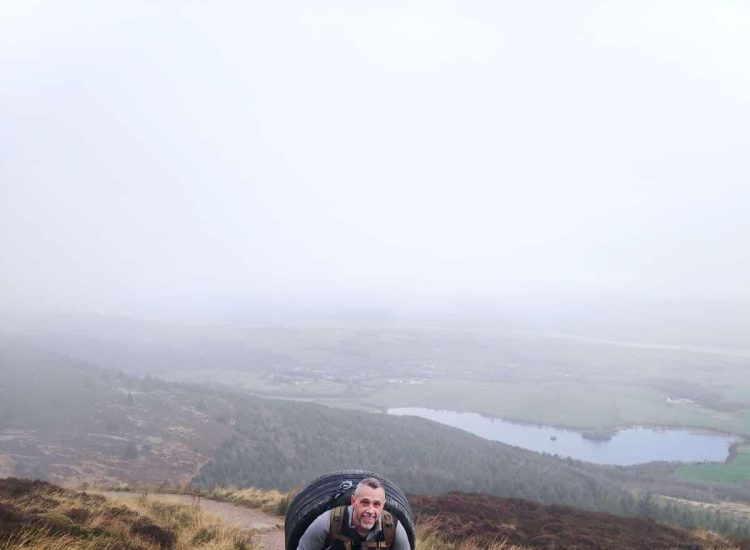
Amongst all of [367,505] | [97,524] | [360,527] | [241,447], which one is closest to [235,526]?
[97,524]

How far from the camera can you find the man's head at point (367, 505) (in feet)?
13.9

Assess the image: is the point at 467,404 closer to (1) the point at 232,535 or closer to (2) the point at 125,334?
(1) the point at 232,535

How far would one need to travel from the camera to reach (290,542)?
18.6 feet

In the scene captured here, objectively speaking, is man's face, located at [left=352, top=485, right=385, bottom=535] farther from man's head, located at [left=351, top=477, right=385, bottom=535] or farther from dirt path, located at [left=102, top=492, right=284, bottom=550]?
dirt path, located at [left=102, top=492, right=284, bottom=550]

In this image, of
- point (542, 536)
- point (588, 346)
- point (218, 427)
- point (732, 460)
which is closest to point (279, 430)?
point (218, 427)

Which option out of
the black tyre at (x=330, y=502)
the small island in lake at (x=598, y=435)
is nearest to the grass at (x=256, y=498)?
the black tyre at (x=330, y=502)

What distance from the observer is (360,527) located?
14.3 feet

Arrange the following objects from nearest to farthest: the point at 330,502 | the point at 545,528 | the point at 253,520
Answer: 1. the point at 330,502
2. the point at 253,520
3. the point at 545,528

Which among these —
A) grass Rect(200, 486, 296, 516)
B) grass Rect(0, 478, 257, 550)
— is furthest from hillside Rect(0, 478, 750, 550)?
grass Rect(200, 486, 296, 516)

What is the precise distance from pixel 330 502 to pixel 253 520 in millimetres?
10143

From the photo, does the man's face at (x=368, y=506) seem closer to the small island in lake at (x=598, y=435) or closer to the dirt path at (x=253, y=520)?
the dirt path at (x=253, y=520)

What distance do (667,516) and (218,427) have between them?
132 feet

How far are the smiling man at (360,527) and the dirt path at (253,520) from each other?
23.4 feet

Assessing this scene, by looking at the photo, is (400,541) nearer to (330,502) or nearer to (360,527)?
(360,527)
